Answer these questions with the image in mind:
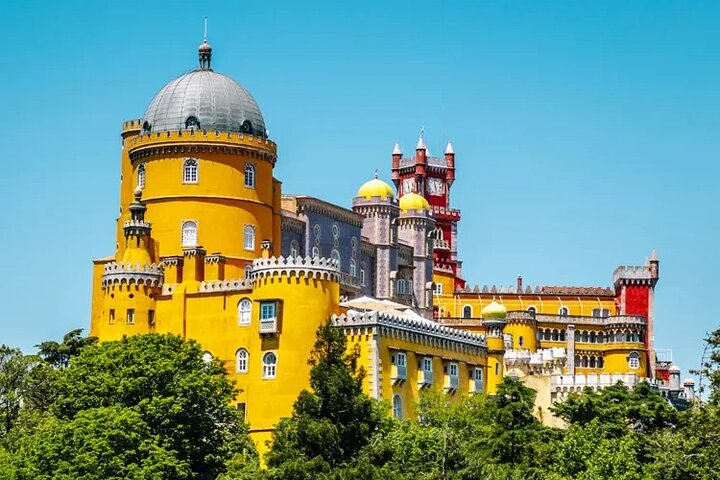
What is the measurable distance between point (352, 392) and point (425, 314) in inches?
2078

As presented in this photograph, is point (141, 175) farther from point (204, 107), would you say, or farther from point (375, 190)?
point (375, 190)

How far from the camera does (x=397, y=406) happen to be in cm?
10225

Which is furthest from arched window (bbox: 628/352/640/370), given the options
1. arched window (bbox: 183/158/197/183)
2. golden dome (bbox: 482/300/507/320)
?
arched window (bbox: 183/158/197/183)

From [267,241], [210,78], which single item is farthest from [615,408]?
[210,78]

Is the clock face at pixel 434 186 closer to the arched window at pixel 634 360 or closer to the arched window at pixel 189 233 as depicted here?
→ the arched window at pixel 634 360

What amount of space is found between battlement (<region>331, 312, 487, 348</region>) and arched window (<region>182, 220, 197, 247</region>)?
1234cm

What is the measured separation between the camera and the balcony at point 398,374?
101625 mm

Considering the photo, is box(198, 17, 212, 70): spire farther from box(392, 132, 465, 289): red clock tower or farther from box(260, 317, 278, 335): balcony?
box(392, 132, 465, 289): red clock tower

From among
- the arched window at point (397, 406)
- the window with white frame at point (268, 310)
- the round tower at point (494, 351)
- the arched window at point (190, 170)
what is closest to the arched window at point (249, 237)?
the arched window at point (190, 170)

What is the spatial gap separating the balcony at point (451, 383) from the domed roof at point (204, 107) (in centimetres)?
1872

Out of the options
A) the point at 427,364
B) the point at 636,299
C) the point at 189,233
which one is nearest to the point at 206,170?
the point at 189,233

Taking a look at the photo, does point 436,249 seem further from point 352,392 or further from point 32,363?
point 352,392

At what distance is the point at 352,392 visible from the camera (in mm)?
83875

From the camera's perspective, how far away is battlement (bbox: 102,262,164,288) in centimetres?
10362
